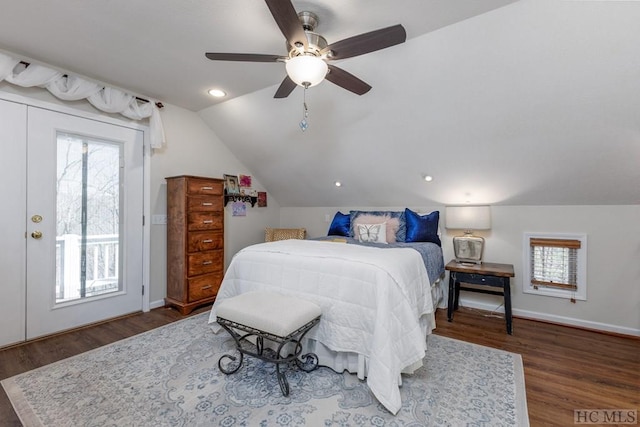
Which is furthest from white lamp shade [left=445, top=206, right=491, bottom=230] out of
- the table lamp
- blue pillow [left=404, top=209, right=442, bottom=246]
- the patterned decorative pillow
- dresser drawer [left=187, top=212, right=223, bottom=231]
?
dresser drawer [left=187, top=212, right=223, bottom=231]

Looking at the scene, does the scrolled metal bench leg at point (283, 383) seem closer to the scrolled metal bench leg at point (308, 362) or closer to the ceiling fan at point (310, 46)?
the scrolled metal bench leg at point (308, 362)

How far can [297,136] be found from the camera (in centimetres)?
353

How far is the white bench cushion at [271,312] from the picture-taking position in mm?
1735

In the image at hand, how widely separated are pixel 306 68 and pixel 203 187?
2168mm

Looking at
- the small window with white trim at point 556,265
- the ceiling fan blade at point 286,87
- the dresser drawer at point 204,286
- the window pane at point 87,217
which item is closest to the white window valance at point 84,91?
the window pane at point 87,217

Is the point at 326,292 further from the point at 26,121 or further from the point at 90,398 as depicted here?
the point at 26,121

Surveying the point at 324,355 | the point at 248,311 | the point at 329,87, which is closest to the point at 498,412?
the point at 324,355

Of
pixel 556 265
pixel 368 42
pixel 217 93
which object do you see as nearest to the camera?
pixel 368 42

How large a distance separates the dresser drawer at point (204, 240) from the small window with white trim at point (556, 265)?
3.52 metres

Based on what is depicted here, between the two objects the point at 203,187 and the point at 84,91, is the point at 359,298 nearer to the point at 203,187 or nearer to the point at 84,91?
the point at 203,187

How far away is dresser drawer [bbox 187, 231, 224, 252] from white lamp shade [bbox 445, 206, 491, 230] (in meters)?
2.75

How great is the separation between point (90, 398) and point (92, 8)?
2487 millimetres

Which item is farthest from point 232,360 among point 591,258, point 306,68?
point 591,258

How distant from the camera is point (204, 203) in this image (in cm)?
336
